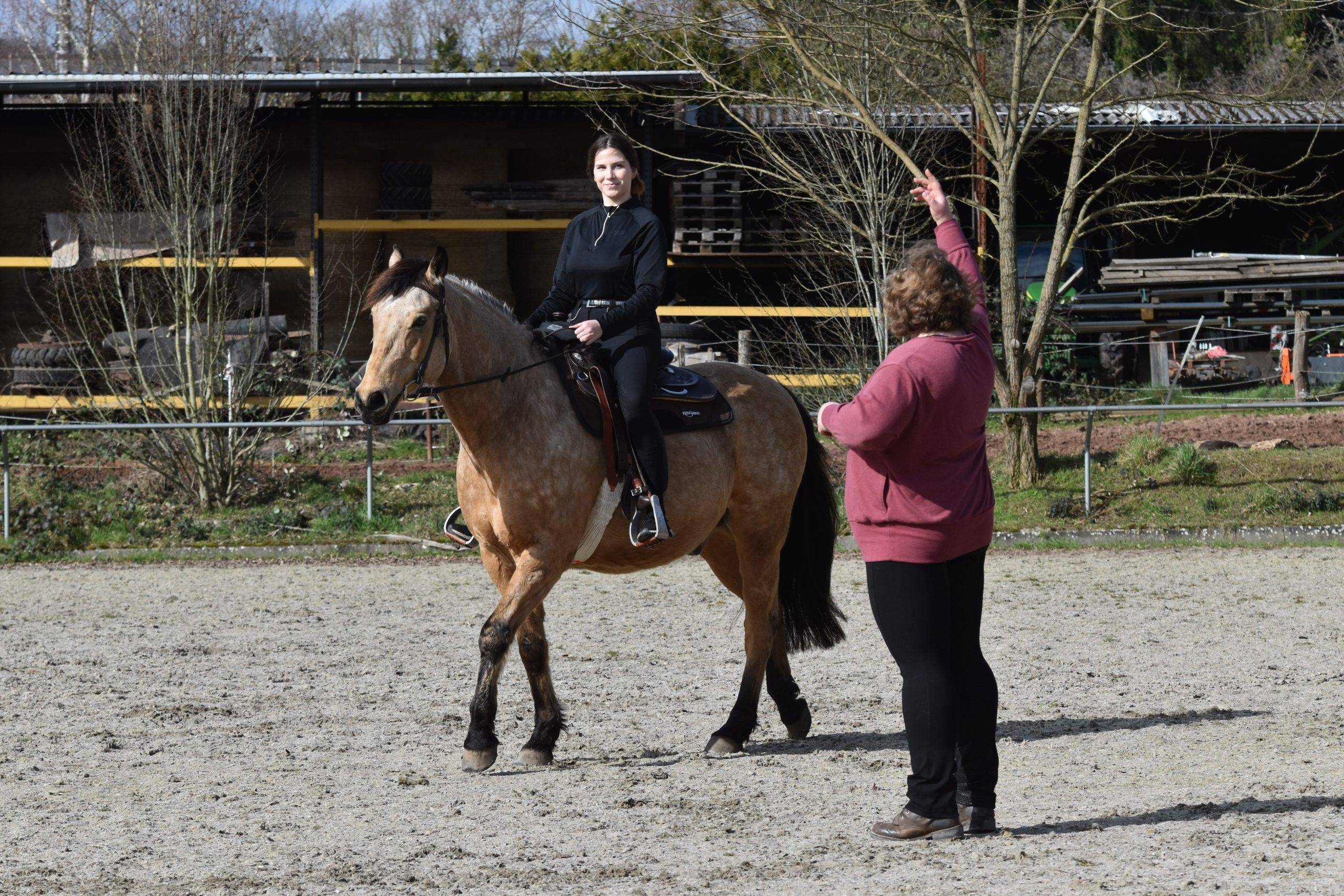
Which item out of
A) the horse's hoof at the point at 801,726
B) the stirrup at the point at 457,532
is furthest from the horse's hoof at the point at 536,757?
the horse's hoof at the point at 801,726

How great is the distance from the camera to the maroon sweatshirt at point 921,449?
4.30m

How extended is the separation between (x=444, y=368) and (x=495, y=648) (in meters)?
1.13

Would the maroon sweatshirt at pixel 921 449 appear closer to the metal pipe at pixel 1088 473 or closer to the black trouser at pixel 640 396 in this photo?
the black trouser at pixel 640 396

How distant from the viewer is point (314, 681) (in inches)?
291

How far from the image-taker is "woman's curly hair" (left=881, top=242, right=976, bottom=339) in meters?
4.39

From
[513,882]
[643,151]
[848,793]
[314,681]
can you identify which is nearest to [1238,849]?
[848,793]

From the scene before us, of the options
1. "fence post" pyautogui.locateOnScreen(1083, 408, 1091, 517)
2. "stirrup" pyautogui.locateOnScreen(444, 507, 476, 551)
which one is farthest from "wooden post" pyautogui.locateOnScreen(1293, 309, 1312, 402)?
"stirrup" pyautogui.locateOnScreen(444, 507, 476, 551)

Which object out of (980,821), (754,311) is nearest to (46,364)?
(754,311)

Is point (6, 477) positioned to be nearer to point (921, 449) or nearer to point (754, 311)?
point (754, 311)

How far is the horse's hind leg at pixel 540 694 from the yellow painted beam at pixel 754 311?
1116 centimetres

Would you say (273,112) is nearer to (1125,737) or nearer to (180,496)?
(180,496)

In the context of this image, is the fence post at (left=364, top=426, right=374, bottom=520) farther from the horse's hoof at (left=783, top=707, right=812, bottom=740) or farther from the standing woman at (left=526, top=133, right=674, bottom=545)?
the horse's hoof at (left=783, top=707, right=812, bottom=740)

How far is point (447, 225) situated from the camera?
20438 millimetres

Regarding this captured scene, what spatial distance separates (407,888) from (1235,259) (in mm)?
19369
